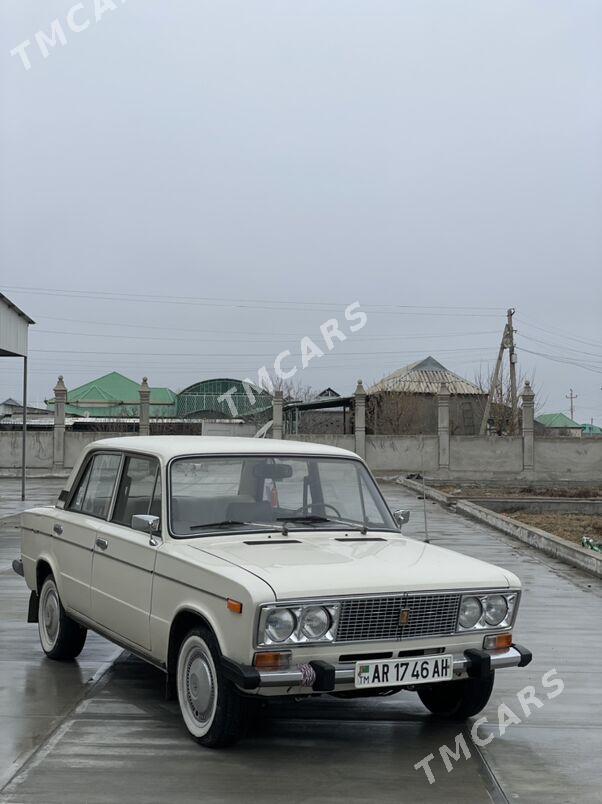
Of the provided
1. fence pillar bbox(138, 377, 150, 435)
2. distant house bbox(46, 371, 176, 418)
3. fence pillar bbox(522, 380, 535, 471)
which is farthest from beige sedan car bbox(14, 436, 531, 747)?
distant house bbox(46, 371, 176, 418)

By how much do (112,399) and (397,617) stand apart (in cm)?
7558

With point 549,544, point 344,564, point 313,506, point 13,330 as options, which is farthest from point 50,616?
point 13,330

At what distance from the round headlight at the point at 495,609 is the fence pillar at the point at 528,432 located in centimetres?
3712

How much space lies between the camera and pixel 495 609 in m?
5.56

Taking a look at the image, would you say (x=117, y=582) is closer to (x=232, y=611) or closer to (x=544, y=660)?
(x=232, y=611)

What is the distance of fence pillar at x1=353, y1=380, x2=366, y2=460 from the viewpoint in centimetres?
A: 4203

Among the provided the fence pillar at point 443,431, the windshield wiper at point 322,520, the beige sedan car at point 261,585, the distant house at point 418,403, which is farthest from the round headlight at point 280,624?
the distant house at point 418,403

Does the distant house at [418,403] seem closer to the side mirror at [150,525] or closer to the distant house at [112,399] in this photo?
the distant house at [112,399]

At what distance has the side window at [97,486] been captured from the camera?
7.00 meters

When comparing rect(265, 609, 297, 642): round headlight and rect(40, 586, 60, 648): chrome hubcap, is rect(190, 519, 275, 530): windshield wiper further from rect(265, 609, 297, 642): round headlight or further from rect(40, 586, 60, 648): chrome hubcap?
rect(40, 586, 60, 648): chrome hubcap

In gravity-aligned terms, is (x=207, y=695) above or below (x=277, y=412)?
below

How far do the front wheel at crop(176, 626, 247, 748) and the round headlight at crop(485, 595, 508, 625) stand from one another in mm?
1457

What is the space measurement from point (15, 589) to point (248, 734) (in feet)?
19.7

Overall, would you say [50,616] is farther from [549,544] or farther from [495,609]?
[549,544]
